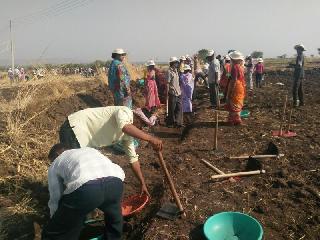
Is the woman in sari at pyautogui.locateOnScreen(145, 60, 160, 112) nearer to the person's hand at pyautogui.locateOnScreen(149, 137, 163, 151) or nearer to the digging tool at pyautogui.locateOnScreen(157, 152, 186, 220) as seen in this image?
the digging tool at pyautogui.locateOnScreen(157, 152, 186, 220)

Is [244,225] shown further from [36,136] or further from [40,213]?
[36,136]

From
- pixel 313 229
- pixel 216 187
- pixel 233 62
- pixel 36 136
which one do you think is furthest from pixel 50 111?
pixel 313 229

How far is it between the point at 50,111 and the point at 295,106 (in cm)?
723

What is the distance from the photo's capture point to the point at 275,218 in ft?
13.9

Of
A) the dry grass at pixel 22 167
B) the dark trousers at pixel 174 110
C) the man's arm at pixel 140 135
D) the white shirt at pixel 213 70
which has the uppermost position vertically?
the white shirt at pixel 213 70

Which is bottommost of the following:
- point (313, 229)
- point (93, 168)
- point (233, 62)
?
point (313, 229)

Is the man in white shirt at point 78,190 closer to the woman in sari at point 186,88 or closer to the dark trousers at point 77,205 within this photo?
the dark trousers at point 77,205

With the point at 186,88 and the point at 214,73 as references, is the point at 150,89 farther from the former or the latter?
Result: the point at 214,73

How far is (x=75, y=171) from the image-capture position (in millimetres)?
2975

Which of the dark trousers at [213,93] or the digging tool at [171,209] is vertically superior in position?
the dark trousers at [213,93]

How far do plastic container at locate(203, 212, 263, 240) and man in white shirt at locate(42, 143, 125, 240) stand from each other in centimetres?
114

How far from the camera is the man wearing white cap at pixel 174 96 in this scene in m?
8.98

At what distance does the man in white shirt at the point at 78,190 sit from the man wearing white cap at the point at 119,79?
4354mm

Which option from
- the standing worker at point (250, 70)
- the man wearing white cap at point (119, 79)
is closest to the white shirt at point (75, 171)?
the man wearing white cap at point (119, 79)
